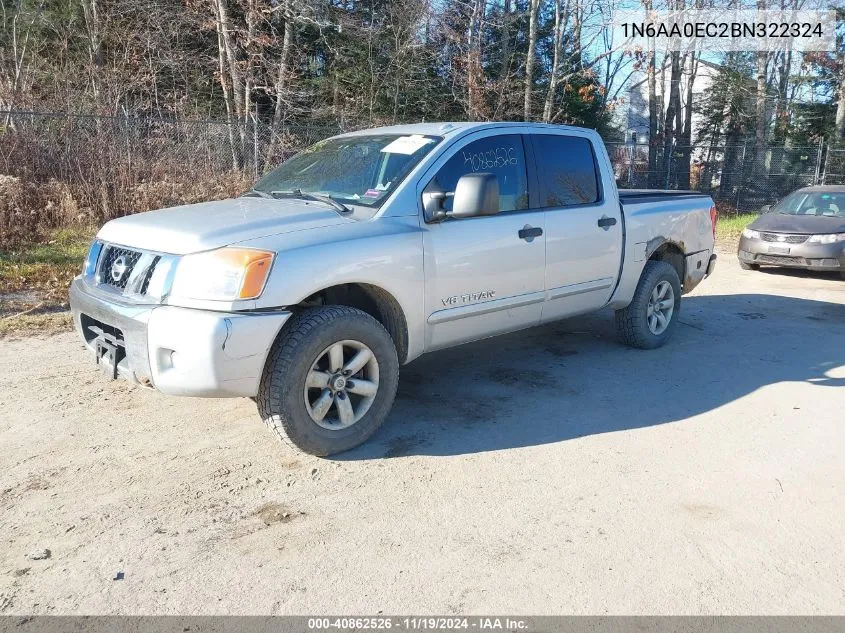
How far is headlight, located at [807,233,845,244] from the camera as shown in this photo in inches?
416

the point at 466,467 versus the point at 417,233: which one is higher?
the point at 417,233

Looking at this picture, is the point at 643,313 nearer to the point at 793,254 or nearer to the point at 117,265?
the point at 117,265

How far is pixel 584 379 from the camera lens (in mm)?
5574

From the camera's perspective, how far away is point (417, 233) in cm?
431

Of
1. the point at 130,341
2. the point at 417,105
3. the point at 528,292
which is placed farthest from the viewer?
the point at 417,105

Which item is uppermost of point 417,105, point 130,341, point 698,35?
point 698,35

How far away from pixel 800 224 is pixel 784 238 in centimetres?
46

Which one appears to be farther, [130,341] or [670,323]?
[670,323]

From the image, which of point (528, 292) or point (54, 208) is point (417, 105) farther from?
point (528, 292)

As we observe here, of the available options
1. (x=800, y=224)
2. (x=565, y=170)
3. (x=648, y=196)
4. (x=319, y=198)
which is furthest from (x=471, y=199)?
(x=800, y=224)

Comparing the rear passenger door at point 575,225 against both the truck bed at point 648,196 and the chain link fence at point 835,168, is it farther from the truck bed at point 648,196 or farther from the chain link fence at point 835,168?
the chain link fence at point 835,168

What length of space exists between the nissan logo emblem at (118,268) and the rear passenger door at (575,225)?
112 inches

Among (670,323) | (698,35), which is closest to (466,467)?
(670,323)

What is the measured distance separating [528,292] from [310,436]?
2.00 m
